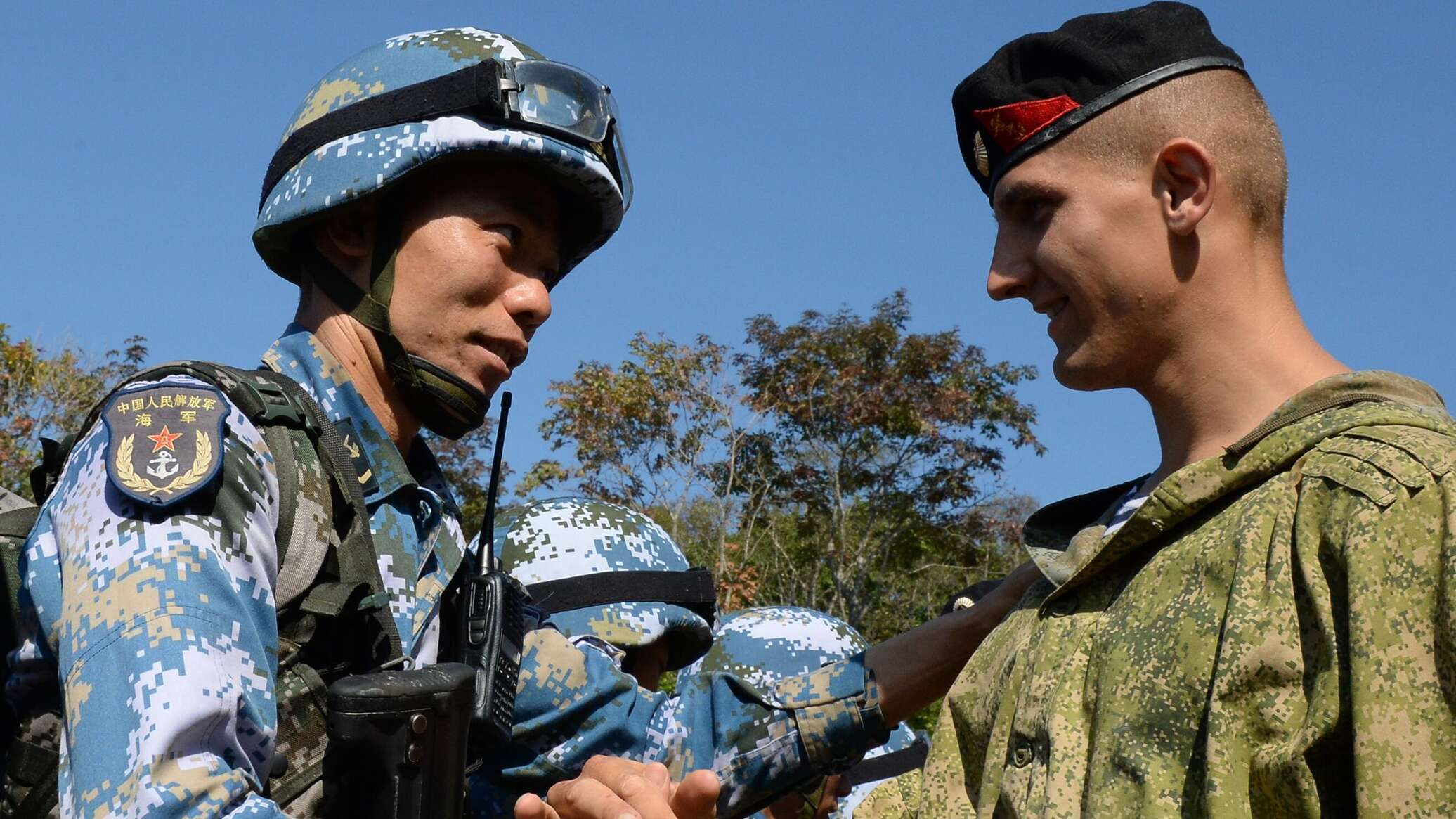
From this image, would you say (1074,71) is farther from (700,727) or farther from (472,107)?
(700,727)

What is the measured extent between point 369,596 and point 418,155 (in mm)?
1190

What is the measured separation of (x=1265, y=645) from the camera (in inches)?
91.1

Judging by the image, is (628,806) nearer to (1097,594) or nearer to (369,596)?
(369,596)

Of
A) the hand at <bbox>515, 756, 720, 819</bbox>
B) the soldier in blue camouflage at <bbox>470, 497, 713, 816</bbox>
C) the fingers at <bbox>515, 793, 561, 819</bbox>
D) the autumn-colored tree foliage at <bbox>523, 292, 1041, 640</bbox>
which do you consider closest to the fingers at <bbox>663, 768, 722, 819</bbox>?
the hand at <bbox>515, 756, 720, 819</bbox>

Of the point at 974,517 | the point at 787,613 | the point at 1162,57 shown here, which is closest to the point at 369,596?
the point at 1162,57

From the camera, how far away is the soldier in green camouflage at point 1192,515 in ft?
7.31

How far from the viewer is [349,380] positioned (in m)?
3.70

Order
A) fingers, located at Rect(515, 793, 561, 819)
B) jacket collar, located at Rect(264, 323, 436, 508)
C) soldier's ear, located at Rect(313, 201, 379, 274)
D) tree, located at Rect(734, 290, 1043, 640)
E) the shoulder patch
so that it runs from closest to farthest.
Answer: the shoulder patch
fingers, located at Rect(515, 793, 561, 819)
jacket collar, located at Rect(264, 323, 436, 508)
soldier's ear, located at Rect(313, 201, 379, 274)
tree, located at Rect(734, 290, 1043, 640)

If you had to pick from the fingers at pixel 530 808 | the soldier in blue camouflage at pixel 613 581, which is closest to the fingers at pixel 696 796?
the fingers at pixel 530 808

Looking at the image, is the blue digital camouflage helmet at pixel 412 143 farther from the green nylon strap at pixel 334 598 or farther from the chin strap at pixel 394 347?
the green nylon strap at pixel 334 598

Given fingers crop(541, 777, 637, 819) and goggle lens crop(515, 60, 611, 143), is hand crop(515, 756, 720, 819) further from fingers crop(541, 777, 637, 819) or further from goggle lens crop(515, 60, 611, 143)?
goggle lens crop(515, 60, 611, 143)

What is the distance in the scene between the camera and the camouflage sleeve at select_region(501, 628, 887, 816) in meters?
3.96

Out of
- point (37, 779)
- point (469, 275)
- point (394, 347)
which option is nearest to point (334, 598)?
point (37, 779)

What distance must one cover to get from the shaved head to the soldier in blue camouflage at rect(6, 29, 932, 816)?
5.14 ft
